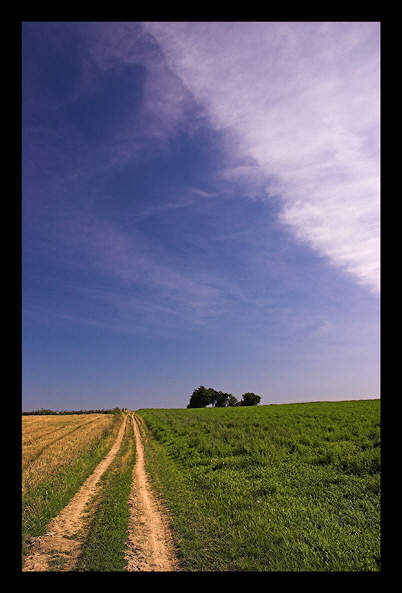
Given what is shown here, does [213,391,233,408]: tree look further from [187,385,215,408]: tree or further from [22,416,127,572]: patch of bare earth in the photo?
[22,416,127,572]: patch of bare earth

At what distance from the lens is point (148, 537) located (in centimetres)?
814

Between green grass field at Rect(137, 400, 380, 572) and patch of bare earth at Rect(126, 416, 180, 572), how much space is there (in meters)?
0.33

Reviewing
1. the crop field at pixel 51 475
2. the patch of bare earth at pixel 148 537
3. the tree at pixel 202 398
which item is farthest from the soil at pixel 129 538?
the tree at pixel 202 398

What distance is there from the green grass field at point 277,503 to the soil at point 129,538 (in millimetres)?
445

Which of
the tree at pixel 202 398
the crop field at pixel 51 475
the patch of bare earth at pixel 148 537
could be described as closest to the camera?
the patch of bare earth at pixel 148 537

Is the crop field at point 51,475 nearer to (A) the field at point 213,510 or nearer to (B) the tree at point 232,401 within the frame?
(A) the field at point 213,510

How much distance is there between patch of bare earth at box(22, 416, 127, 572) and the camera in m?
6.82

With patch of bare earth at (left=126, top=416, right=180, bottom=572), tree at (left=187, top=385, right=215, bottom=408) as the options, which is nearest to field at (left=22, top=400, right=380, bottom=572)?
patch of bare earth at (left=126, top=416, right=180, bottom=572)

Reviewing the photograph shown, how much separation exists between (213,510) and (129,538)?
2676 mm

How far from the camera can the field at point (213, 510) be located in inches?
272

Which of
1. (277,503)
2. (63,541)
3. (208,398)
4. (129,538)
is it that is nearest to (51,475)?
(63,541)

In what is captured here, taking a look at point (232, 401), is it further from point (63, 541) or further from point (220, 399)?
point (63, 541)
